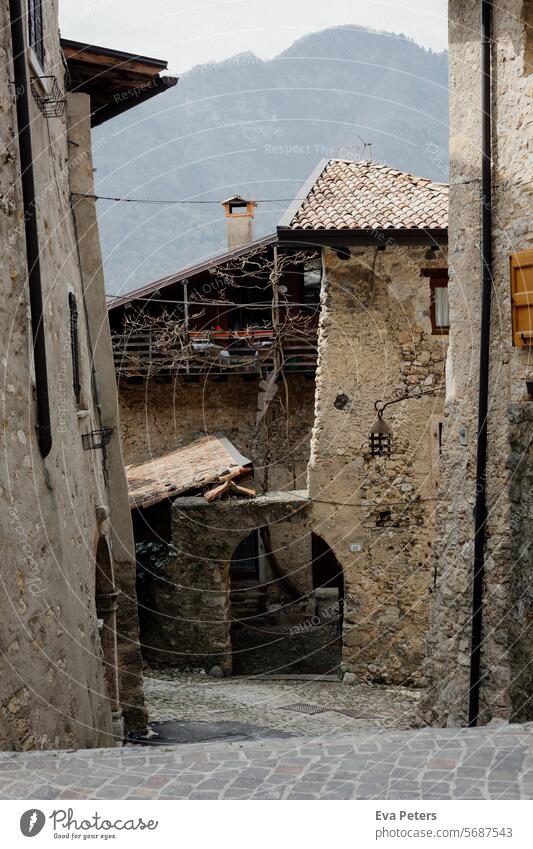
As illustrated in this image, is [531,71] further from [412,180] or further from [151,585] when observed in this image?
[151,585]

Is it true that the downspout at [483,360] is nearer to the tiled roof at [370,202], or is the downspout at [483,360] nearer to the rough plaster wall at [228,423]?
the tiled roof at [370,202]

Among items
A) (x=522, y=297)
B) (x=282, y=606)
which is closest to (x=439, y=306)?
(x=522, y=297)

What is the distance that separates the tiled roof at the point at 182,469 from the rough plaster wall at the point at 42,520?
6554 mm

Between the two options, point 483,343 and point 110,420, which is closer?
point 483,343

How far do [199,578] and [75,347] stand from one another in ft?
22.3

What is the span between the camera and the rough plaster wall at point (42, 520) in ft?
23.4

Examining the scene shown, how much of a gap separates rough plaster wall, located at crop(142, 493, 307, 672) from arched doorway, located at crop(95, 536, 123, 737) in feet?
13.7

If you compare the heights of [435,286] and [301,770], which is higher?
[435,286]

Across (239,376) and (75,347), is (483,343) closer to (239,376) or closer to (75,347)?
(75,347)

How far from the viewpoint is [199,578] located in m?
17.6

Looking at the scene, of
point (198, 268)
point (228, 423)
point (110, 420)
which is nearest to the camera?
point (110, 420)
